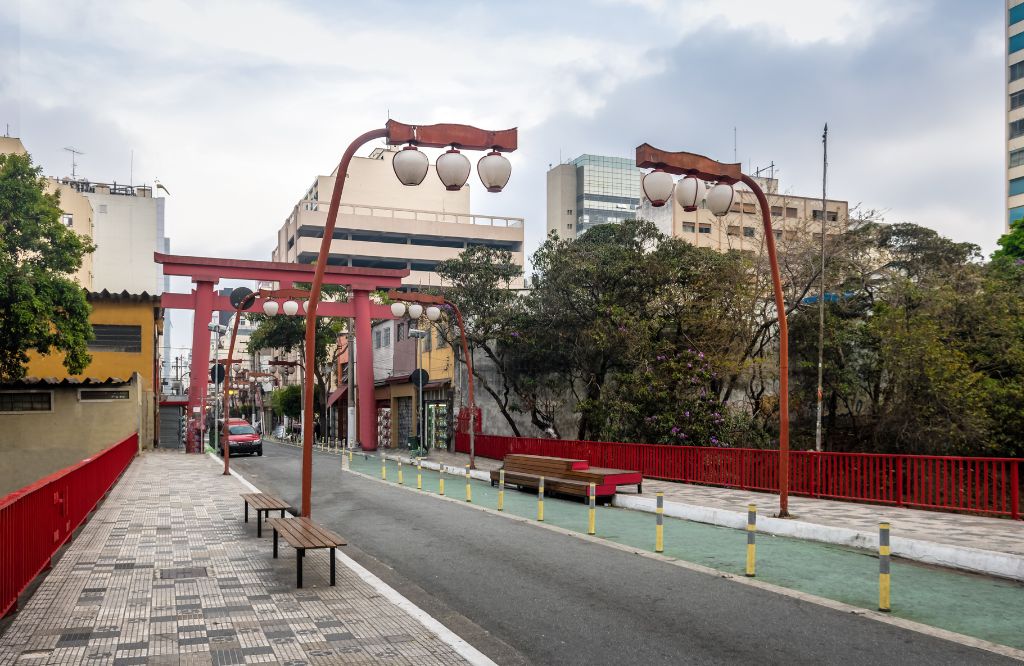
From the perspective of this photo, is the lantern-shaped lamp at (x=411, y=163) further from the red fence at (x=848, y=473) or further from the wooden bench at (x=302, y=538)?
the red fence at (x=848, y=473)

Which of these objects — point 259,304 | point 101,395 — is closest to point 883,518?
point 101,395

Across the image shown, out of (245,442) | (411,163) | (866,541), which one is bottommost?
(245,442)

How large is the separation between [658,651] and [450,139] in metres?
6.03

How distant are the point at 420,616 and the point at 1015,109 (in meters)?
76.9

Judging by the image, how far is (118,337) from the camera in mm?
40250

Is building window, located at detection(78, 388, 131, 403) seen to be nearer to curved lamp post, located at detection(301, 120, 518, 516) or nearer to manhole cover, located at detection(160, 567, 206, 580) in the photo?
manhole cover, located at detection(160, 567, 206, 580)

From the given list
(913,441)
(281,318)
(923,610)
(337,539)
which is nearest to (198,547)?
(337,539)

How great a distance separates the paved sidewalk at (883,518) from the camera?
12445mm

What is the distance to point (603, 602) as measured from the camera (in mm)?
8977

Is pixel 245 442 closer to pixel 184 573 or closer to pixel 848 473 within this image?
pixel 848 473

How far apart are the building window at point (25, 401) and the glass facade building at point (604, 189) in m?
116

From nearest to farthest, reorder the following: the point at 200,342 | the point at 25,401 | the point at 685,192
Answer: the point at 685,192 → the point at 25,401 → the point at 200,342

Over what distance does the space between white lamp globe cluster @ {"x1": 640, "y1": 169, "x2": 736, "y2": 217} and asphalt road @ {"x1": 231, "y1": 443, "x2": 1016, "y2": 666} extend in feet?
14.7

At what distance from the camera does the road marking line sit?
701 centimetres
